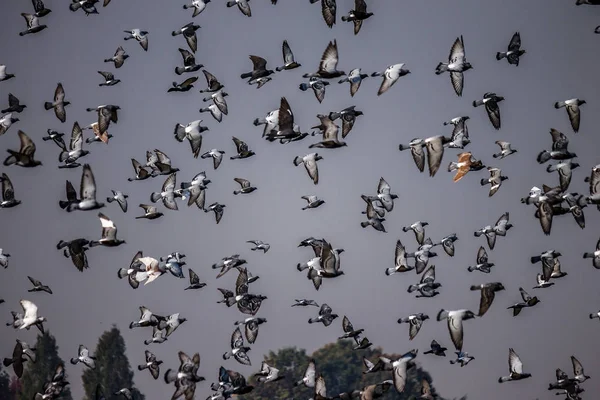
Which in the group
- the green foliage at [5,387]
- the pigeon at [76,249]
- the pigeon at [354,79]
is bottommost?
Answer: the green foliage at [5,387]

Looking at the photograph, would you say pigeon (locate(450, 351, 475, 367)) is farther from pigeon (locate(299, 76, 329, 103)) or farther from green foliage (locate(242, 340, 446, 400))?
green foliage (locate(242, 340, 446, 400))

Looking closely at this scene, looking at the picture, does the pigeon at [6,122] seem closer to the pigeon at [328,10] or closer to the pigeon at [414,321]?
the pigeon at [328,10]

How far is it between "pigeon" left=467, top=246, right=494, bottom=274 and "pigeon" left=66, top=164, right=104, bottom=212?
1410cm

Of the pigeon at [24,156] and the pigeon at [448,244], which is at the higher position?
the pigeon at [24,156]

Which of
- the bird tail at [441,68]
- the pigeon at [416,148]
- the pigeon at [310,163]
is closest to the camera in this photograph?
the pigeon at [416,148]

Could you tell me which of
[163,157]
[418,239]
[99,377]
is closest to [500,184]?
[418,239]

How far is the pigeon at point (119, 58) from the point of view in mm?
41406

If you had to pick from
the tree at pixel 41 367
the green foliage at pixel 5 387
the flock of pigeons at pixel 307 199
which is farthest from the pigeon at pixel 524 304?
the green foliage at pixel 5 387

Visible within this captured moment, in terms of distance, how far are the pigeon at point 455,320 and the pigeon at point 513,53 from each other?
862cm

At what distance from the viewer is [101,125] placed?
127 ft

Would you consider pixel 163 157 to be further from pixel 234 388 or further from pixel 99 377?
pixel 99 377

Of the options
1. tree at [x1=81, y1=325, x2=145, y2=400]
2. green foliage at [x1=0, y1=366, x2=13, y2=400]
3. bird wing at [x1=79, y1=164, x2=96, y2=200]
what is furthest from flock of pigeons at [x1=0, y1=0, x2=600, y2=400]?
green foliage at [x1=0, y1=366, x2=13, y2=400]

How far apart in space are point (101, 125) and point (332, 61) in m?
8.05

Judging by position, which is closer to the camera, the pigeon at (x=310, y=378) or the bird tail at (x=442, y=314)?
the bird tail at (x=442, y=314)
